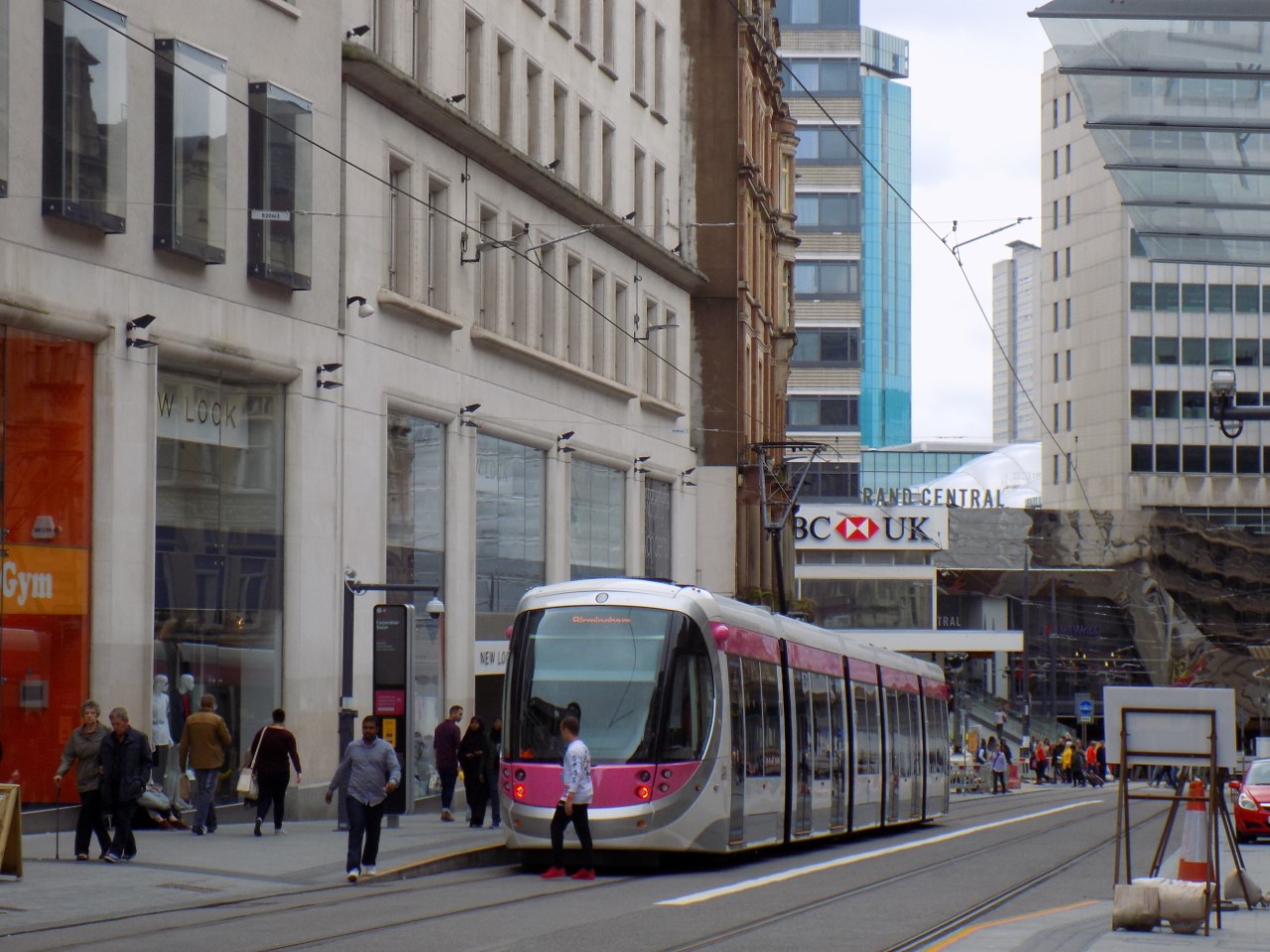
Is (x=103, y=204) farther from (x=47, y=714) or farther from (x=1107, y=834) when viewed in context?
(x=1107, y=834)

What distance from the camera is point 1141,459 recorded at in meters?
99.0

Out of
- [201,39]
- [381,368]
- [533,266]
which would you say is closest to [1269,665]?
[533,266]

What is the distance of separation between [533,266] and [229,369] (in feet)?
38.6

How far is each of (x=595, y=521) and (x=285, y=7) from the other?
52.3 ft

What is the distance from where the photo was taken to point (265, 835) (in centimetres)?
2367

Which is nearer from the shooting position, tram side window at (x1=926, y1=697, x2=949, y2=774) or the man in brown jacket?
the man in brown jacket

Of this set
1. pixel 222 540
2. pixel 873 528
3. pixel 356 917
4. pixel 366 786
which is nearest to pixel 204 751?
pixel 222 540

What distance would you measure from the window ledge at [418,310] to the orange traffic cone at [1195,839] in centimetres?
1796

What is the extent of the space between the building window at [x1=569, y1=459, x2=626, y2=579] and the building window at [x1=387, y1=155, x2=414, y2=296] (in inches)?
339

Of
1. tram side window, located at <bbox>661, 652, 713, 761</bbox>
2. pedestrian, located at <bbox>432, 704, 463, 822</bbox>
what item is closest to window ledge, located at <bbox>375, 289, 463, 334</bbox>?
pedestrian, located at <bbox>432, 704, 463, 822</bbox>

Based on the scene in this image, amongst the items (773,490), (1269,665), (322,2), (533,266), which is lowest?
(1269,665)

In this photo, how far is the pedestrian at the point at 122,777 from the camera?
1948 centimetres

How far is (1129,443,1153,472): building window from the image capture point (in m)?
98.9

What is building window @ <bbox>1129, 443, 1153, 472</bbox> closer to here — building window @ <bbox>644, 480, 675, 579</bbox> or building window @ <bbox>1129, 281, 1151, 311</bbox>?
building window @ <bbox>1129, 281, 1151, 311</bbox>
